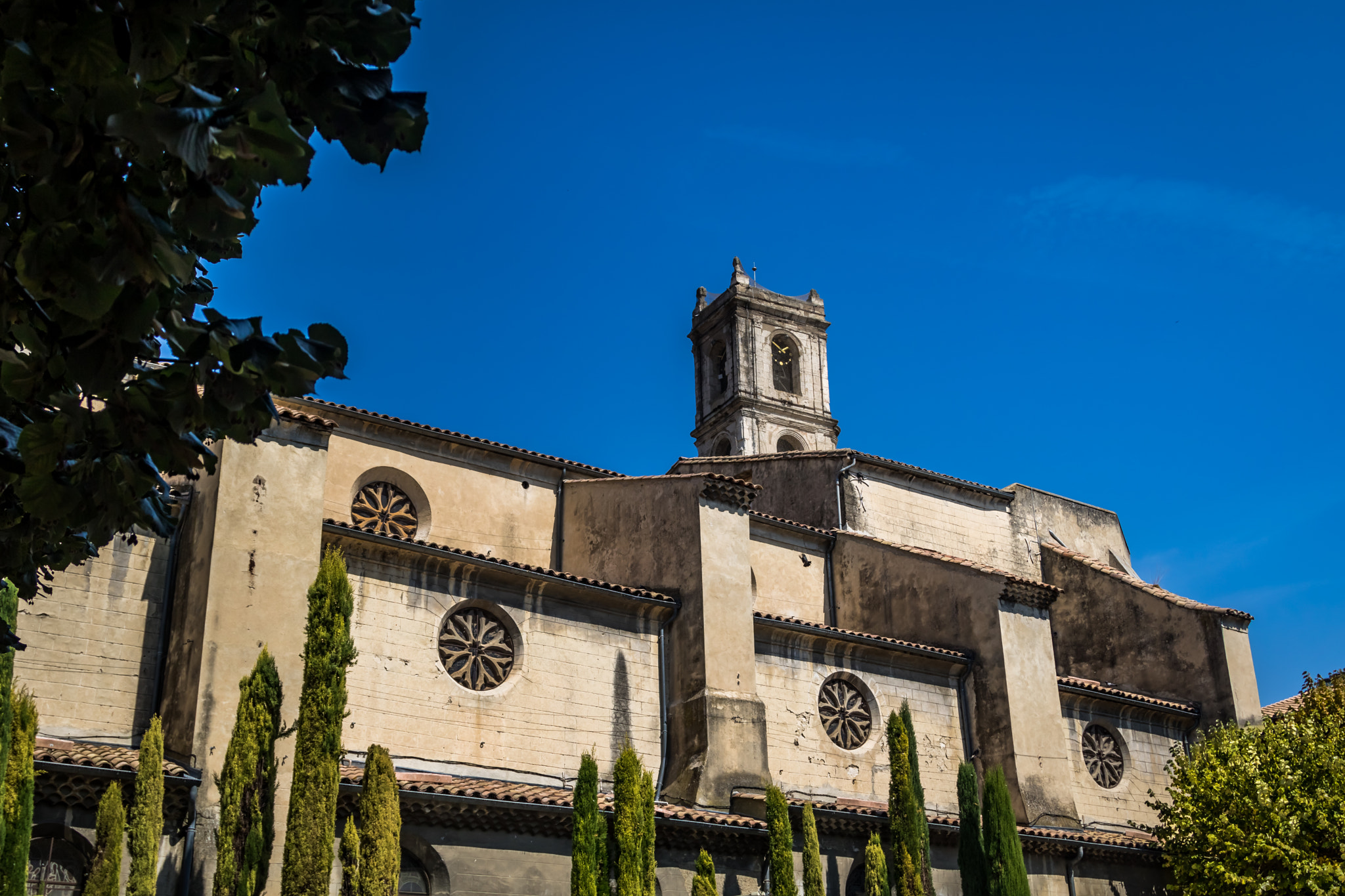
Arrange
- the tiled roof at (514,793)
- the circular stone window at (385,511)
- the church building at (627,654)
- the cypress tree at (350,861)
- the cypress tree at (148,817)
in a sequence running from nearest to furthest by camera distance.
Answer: the cypress tree at (148,817)
the cypress tree at (350,861)
the church building at (627,654)
the tiled roof at (514,793)
the circular stone window at (385,511)

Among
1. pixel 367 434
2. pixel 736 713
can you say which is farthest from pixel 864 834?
pixel 367 434

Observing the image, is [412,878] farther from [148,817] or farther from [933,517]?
[933,517]

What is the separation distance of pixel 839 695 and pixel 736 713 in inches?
129

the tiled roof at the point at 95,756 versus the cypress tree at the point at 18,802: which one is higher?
the tiled roof at the point at 95,756

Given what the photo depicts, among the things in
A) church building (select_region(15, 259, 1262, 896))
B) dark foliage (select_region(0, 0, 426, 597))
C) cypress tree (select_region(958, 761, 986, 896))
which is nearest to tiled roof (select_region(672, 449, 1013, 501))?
church building (select_region(15, 259, 1262, 896))

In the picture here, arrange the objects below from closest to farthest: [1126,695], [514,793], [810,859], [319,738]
A: [319,738], [514,793], [810,859], [1126,695]

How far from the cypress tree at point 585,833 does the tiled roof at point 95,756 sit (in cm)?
484

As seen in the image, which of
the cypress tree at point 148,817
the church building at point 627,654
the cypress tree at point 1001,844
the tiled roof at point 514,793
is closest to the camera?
the cypress tree at point 148,817

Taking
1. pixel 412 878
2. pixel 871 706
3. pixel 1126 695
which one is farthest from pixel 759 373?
pixel 412 878

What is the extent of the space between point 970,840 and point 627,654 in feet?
20.6

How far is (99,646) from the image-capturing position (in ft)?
54.5

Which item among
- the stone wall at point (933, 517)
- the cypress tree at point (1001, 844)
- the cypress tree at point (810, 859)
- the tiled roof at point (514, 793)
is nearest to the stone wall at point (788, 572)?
the stone wall at point (933, 517)

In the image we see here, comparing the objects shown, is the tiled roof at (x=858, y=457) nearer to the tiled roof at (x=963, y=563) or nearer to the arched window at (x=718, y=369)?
the tiled roof at (x=963, y=563)

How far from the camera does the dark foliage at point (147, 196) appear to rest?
351 centimetres
